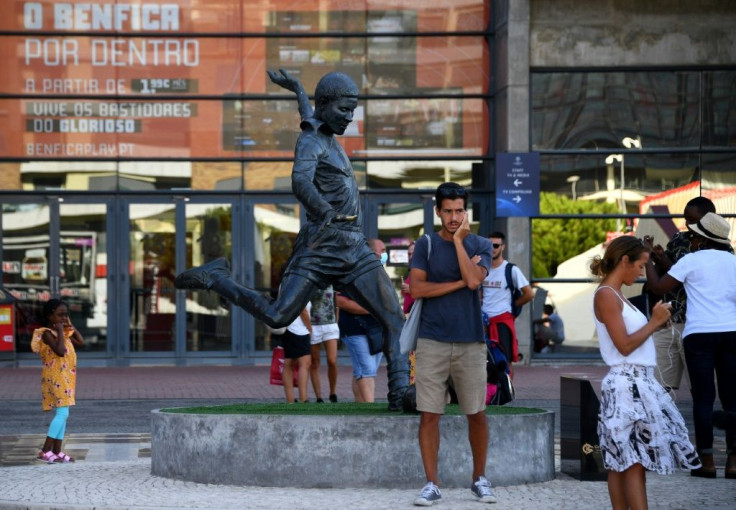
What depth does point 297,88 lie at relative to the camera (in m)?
10.4

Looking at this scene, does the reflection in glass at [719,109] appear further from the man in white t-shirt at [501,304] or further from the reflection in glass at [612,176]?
the man in white t-shirt at [501,304]

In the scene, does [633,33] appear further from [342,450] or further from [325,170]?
[342,450]

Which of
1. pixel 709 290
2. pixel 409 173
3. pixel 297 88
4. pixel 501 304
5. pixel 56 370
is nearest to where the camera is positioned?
pixel 709 290

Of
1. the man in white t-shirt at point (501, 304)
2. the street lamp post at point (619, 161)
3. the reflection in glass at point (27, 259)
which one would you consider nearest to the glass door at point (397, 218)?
the street lamp post at point (619, 161)

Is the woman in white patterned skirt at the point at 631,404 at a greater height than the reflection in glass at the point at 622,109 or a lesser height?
lesser

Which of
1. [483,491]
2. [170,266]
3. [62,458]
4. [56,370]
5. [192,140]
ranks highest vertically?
[192,140]

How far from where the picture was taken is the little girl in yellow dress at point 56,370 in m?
11.2

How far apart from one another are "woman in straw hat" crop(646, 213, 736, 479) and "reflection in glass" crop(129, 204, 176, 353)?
1403 centimetres

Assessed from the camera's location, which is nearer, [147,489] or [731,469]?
[147,489]

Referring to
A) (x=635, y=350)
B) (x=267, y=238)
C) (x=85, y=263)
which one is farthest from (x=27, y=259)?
(x=635, y=350)

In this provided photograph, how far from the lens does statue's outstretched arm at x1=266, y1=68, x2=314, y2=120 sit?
10219mm

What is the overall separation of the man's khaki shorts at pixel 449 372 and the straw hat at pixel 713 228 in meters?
2.52

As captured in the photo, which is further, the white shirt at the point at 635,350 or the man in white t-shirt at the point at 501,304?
the man in white t-shirt at the point at 501,304

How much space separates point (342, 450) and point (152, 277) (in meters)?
14.6
